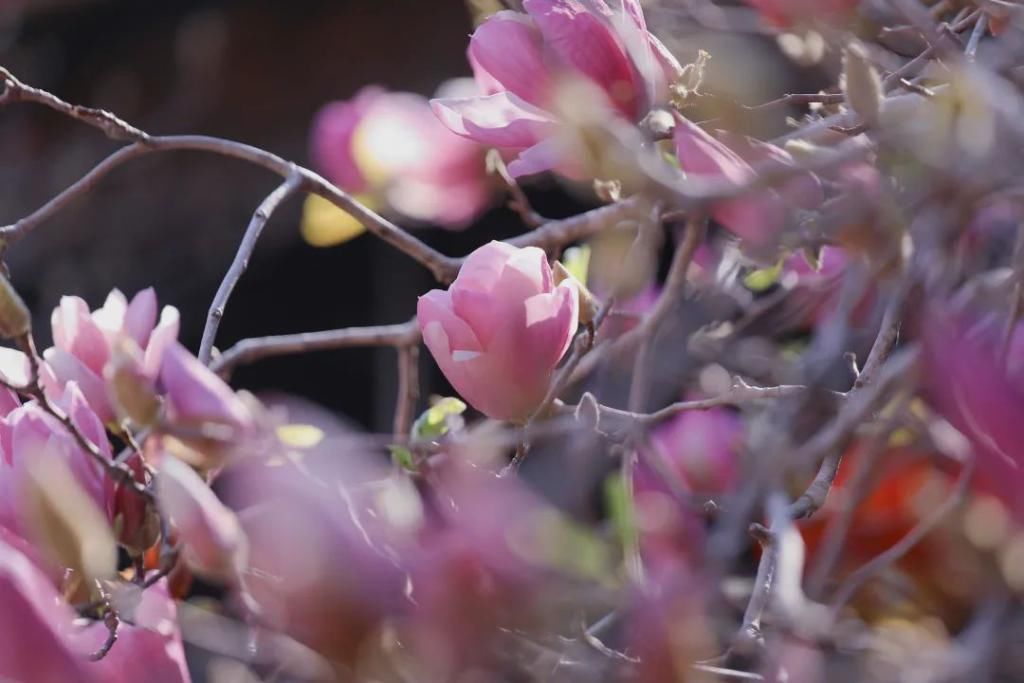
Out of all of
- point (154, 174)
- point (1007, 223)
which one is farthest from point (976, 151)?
point (154, 174)

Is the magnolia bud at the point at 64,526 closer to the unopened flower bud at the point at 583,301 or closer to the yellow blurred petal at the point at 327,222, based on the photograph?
the unopened flower bud at the point at 583,301

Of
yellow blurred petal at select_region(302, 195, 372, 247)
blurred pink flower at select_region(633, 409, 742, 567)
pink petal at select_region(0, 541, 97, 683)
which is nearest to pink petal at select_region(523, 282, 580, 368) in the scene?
blurred pink flower at select_region(633, 409, 742, 567)

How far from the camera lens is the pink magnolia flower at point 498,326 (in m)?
0.54

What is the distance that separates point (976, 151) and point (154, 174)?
6.93 ft

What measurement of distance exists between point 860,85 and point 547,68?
173 mm

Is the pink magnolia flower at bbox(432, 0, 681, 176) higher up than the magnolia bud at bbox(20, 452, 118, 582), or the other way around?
the pink magnolia flower at bbox(432, 0, 681, 176)

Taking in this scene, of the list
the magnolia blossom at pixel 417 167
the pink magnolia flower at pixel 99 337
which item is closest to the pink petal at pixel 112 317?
the pink magnolia flower at pixel 99 337

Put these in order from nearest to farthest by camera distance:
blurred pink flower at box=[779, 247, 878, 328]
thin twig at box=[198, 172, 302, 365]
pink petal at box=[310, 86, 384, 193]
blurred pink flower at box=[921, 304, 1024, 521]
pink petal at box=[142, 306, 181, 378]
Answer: blurred pink flower at box=[921, 304, 1024, 521], pink petal at box=[142, 306, 181, 378], thin twig at box=[198, 172, 302, 365], blurred pink flower at box=[779, 247, 878, 328], pink petal at box=[310, 86, 384, 193]

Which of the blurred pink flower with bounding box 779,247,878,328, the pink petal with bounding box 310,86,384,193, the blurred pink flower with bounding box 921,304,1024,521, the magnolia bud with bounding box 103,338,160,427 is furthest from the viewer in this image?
the pink petal with bounding box 310,86,384,193

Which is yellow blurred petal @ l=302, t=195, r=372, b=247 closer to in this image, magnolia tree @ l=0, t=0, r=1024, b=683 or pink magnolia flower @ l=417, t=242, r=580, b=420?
magnolia tree @ l=0, t=0, r=1024, b=683

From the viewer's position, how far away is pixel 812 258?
1.95ft

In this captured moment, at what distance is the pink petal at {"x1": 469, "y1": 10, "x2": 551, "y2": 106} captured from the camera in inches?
22.1

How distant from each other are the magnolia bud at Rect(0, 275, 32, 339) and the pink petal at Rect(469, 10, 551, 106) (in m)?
0.22

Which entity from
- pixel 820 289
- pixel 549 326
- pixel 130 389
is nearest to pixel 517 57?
pixel 549 326
